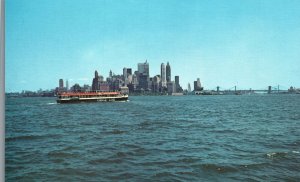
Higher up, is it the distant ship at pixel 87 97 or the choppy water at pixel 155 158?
the distant ship at pixel 87 97

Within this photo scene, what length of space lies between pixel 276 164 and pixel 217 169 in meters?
1.03

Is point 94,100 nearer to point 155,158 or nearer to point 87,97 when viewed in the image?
point 87,97

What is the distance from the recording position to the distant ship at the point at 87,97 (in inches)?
1216

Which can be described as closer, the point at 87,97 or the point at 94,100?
the point at 87,97

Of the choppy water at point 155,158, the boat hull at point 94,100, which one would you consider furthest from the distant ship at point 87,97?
the choppy water at point 155,158

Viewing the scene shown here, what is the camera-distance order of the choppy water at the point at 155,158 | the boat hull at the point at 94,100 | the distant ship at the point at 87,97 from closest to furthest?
the choppy water at the point at 155,158
the boat hull at the point at 94,100
the distant ship at the point at 87,97

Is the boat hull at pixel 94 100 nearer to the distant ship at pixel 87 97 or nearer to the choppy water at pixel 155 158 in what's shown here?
the distant ship at pixel 87 97

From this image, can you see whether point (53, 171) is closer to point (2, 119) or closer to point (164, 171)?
point (164, 171)

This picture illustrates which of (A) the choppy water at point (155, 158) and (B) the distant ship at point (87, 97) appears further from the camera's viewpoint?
(B) the distant ship at point (87, 97)

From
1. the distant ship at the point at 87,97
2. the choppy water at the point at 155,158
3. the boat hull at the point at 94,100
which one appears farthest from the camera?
the distant ship at the point at 87,97

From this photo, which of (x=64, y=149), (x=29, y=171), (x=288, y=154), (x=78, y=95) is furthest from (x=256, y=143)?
(x=78, y=95)

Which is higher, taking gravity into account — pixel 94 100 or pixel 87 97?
pixel 87 97

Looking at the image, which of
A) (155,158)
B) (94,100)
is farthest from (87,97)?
(155,158)

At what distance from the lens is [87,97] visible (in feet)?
108
